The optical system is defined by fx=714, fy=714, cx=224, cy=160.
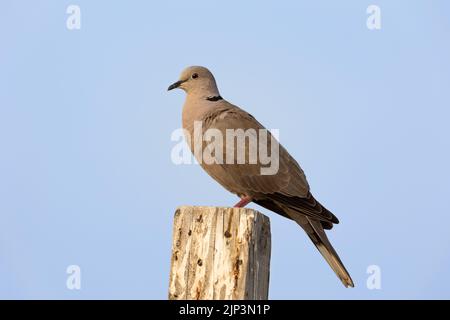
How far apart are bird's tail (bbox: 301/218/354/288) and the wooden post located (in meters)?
1.59

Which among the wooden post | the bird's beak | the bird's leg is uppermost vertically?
Result: the bird's beak

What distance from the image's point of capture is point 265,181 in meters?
6.23

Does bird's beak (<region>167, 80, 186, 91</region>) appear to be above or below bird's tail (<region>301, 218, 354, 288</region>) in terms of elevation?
above

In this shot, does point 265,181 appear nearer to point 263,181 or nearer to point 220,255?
point 263,181

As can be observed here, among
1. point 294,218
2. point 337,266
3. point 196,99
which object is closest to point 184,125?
point 196,99

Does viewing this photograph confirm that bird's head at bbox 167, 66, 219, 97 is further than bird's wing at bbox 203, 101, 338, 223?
Yes

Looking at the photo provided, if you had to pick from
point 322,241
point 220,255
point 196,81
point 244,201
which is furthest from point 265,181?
point 220,255

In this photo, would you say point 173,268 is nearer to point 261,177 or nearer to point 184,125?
point 261,177

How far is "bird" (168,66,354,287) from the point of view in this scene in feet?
19.7

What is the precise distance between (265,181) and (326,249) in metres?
0.83

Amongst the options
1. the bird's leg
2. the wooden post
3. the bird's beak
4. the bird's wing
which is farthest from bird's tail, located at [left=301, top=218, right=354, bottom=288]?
the bird's beak

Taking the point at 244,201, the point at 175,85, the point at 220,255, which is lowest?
the point at 220,255

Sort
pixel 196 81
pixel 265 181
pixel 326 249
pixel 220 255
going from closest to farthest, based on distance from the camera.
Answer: pixel 220 255
pixel 326 249
pixel 265 181
pixel 196 81

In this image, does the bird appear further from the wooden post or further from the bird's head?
the wooden post
